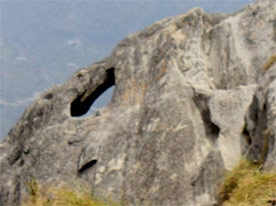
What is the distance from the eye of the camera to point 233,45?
25.8 m

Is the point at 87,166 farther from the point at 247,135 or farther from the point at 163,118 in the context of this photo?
the point at 247,135

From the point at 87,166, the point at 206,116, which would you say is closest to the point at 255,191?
the point at 206,116

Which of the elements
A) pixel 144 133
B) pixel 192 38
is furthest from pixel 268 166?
pixel 192 38

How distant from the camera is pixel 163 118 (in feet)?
73.6

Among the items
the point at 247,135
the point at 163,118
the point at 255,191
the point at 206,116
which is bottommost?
the point at 255,191

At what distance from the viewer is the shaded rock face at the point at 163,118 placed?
20094mm

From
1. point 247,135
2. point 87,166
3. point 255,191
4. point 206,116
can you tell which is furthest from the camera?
point 87,166

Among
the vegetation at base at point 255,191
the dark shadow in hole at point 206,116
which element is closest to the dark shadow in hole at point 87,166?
the dark shadow in hole at point 206,116

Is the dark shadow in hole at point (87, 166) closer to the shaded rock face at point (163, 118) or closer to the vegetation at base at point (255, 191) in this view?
the shaded rock face at point (163, 118)

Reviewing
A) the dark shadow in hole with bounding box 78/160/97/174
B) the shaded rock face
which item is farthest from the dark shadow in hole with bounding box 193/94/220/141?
Result: the dark shadow in hole with bounding box 78/160/97/174

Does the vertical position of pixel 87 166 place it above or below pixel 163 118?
below

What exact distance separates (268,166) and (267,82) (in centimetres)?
540

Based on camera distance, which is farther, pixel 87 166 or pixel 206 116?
pixel 87 166

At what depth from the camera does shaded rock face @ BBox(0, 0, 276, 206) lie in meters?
20.1
